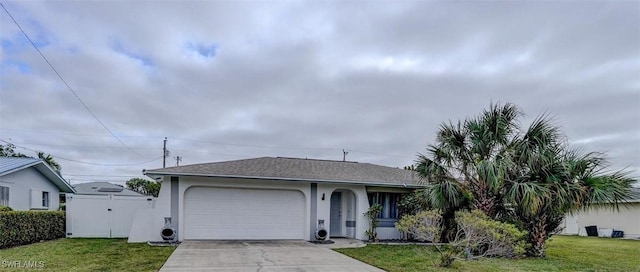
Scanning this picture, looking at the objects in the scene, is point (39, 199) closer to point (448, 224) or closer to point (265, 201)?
point (265, 201)

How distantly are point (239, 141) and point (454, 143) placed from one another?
67.2 feet

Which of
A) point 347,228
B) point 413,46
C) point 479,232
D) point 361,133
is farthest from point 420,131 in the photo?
point 479,232

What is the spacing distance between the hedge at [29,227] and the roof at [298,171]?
401cm

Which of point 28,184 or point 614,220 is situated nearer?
point 28,184

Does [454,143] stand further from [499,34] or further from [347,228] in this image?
[347,228]

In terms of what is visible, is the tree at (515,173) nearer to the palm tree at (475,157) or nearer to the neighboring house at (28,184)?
the palm tree at (475,157)

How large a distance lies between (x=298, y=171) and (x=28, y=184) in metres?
12.0

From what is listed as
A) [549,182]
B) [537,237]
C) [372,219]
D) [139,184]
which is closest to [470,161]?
[549,182]

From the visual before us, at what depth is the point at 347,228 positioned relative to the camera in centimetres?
1554

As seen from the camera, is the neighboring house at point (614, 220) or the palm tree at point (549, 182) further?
the neighboring house at point (614, 220)

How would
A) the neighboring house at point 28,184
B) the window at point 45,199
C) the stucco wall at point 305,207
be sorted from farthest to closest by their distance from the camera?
the window at point 45,199 → the neighboring house at point 28,184 → the stucco wall at point 305,207

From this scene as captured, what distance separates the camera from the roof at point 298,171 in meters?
13.1

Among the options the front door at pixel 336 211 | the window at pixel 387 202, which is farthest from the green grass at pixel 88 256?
the window at pixel 387 202

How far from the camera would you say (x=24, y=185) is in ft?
53.1
